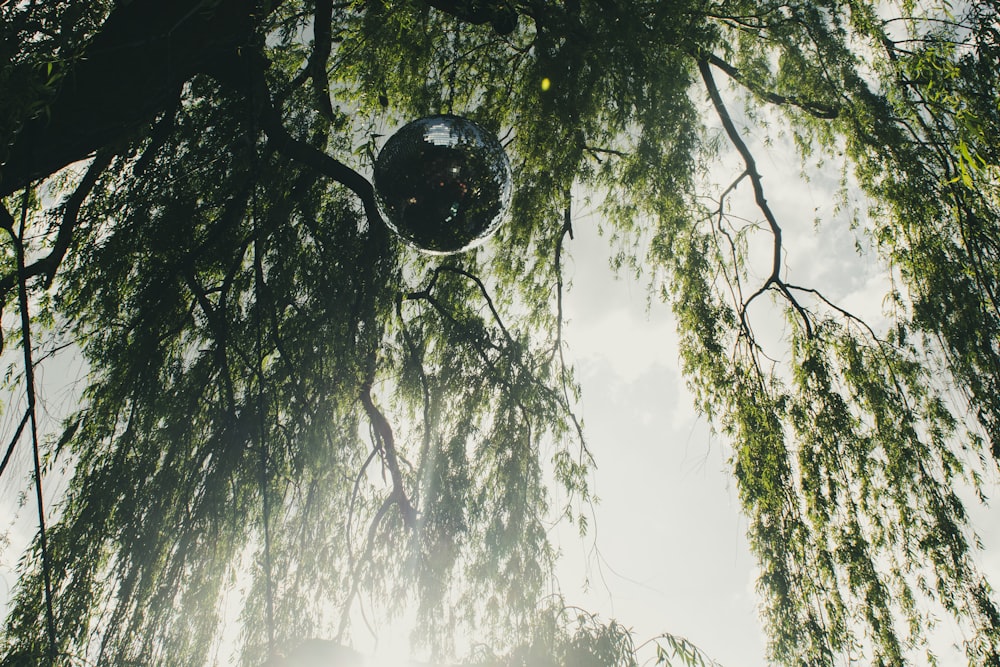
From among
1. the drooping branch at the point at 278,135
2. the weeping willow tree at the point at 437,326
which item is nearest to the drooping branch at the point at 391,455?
the weeping willow tree at the point at 437,326

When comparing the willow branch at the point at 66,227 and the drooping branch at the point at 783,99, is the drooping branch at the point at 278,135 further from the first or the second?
the drooping branch at the point at 783,99

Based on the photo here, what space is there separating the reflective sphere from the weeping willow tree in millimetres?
531

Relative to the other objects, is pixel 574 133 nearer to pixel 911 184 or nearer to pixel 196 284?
pixel 911 184

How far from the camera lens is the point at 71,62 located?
109 cm

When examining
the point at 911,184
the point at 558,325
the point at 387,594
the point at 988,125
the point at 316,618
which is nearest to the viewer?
the point at 988,125

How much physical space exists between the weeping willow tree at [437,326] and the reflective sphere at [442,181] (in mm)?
531

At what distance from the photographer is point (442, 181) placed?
1.46 m

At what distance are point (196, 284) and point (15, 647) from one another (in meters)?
1.34

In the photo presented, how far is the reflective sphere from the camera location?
4.82ft

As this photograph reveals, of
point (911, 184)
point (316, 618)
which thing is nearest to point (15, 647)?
point (316, 618)

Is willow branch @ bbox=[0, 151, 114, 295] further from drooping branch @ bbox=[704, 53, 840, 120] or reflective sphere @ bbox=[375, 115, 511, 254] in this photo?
drooping branch @ bbox=[704, 53, 840, 120]

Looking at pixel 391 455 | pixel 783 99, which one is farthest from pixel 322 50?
pixel 783 99

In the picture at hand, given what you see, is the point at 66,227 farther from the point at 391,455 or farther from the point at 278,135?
the point at 391,455

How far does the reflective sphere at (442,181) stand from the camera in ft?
4.82
